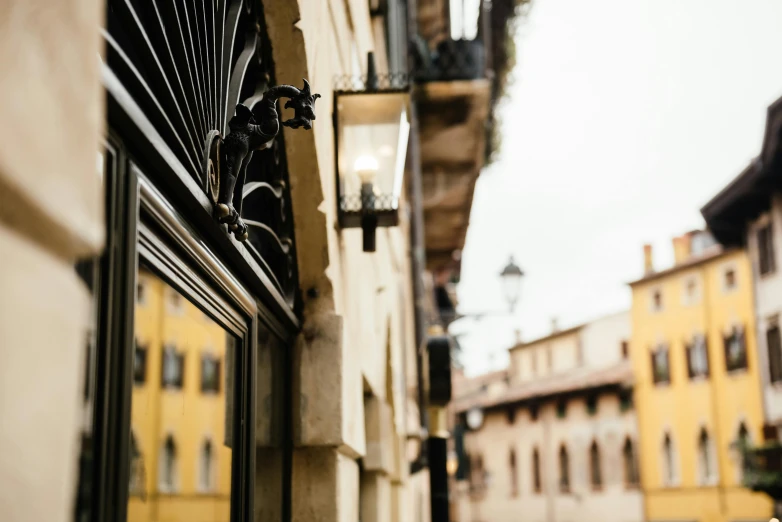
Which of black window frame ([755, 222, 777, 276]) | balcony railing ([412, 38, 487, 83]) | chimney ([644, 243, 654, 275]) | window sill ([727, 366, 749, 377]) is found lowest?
window sill ([727, 366, 749, 377])

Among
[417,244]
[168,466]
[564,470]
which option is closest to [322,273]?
[168,466]

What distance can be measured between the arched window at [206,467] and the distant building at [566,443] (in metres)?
35.4

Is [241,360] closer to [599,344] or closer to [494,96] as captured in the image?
[494,96]

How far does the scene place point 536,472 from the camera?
4397 cm

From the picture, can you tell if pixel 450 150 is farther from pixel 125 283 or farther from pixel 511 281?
pixel 125 283

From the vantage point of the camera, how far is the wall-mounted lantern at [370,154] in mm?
3961

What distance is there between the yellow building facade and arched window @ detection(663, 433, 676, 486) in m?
0.04

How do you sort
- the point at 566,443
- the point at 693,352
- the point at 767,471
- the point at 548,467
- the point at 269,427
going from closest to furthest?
the point at 269,427 → the point at 767,471 → the point at 693,352 → the point at 566,443 → the point at 548,467

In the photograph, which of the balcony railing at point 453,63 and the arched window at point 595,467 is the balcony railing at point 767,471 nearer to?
the arched window at point 595,467

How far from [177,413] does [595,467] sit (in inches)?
1618

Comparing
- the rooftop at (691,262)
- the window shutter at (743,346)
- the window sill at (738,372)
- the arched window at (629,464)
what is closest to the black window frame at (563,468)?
the arched window at (629,464)

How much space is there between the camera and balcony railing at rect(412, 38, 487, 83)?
9555 mm

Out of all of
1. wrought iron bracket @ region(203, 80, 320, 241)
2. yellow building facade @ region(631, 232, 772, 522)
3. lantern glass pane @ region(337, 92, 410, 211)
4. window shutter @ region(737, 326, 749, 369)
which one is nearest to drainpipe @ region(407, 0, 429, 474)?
lantern glass pane @ region(337, 92, 410, 211)

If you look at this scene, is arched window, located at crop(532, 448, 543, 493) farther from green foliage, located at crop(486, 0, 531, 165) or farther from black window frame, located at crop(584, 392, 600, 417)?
green foliage, located at crop(486, 0, 531, 165)
